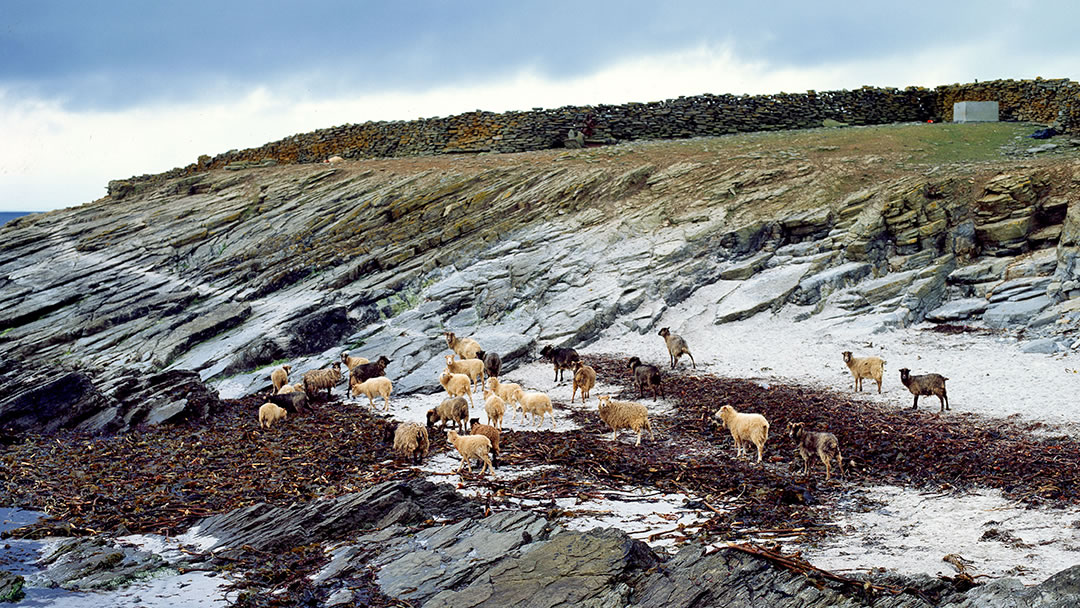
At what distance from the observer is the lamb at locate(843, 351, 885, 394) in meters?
17.1

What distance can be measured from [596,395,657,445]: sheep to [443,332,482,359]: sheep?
676 cm

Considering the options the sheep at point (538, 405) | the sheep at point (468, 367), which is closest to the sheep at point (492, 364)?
the sheep at point (468, 367)

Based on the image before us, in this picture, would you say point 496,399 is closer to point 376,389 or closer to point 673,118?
point 376,389

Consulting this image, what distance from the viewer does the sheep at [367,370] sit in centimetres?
2067

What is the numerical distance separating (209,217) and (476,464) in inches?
946

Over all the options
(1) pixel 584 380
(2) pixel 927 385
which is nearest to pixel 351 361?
(1) pixel 584 380

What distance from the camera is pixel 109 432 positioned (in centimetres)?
1941

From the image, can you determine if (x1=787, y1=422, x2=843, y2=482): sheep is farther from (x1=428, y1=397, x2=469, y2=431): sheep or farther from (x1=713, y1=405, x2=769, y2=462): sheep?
(x1=428, y1=397, x2=469, y2=431): sheep

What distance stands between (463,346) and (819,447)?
36.6ft

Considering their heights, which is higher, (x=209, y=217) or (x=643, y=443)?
(x=209, y=217)

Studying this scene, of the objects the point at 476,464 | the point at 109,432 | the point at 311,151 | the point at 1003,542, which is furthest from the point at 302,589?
the point at 311,151

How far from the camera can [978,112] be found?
34.8 meters

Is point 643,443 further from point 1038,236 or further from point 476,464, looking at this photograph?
point 1038,236

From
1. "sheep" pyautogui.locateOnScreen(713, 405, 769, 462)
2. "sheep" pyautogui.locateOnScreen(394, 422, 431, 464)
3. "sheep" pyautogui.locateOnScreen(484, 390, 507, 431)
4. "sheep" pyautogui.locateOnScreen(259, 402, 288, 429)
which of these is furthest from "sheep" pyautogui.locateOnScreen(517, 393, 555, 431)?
"sheep" pyautogui.locateOnScreen(259, 402, 288, 429)
